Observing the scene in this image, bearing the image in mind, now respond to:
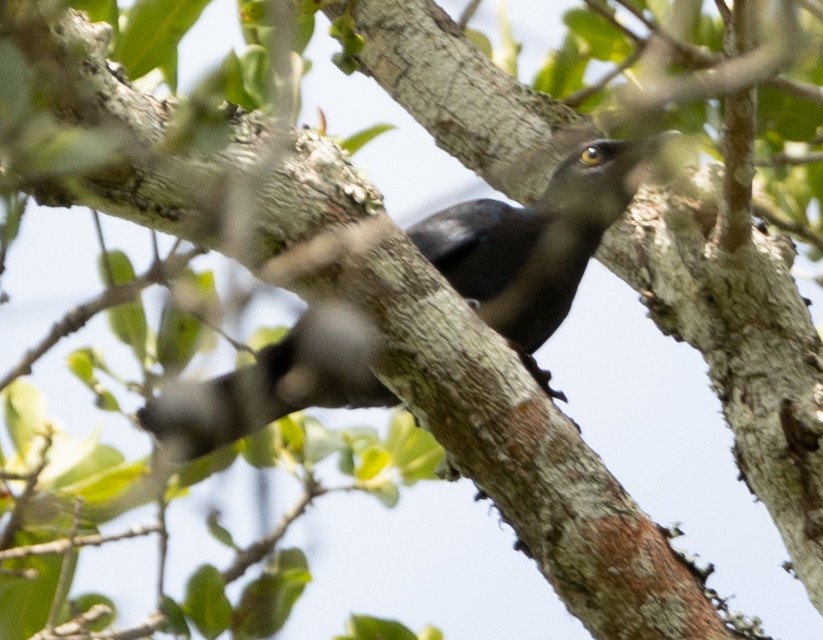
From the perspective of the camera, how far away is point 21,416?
13.2ft

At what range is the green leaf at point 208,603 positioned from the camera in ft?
9.46

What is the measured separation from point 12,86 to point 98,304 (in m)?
0.74

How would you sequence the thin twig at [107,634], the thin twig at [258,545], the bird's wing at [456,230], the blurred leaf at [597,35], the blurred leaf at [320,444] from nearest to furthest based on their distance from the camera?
the thin twig at [258,545] → the thin twig at [107,634] → the blurred leaf at [320,444] → the blurred leaf at [597,35] → the bird's wing at [456,230]

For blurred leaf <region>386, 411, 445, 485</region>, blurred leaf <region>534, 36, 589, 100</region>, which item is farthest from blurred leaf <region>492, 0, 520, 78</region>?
blurred leaf <region>386, 411, 445, 485</region>

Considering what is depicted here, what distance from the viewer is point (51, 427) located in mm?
3492

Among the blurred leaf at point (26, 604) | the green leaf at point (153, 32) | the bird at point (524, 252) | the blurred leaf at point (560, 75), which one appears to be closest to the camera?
the green leaf at point (153, 32)

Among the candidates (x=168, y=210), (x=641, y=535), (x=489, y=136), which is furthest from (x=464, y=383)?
(x=489, y=136)

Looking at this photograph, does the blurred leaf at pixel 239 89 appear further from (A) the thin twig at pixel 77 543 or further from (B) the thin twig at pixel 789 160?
(B) the thin twig at pixel 789 160

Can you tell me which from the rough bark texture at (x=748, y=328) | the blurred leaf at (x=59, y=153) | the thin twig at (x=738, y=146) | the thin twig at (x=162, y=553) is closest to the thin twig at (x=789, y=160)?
the rough bark texture at (x=748, y=328)

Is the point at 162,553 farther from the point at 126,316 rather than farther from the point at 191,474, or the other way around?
the point at 191,474

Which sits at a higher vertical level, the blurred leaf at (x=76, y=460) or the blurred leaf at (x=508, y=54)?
the blurred leaf at (x=508, y=54)

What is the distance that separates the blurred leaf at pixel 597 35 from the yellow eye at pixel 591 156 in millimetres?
561

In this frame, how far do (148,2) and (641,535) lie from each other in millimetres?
1990

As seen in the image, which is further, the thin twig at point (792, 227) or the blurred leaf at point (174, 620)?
the thin twig at point (792, 227)
